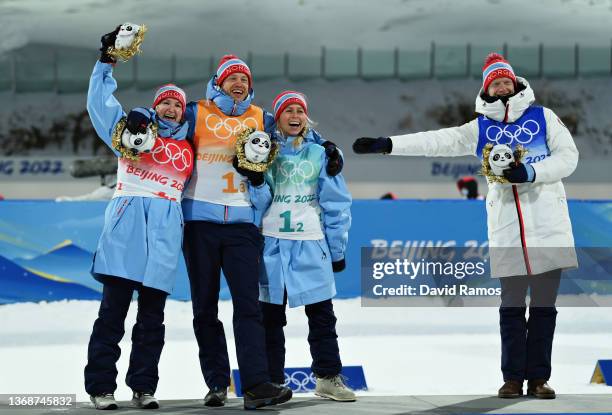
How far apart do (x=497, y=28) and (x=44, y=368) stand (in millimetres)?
25249

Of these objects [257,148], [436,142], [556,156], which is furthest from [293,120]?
[556,156]

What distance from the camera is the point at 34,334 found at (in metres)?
7.27

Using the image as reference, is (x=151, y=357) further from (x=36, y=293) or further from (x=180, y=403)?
(x=36, y=293)

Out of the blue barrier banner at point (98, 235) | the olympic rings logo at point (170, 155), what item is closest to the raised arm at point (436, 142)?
the olympic rings logo at point (170, 155)

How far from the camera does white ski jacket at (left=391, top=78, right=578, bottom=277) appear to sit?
15.5ft

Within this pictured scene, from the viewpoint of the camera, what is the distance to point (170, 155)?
4441 mm

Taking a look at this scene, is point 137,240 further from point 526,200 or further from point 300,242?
point 526,200

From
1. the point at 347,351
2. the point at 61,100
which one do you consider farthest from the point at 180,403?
the point at 61,100

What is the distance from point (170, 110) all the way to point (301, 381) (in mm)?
1586

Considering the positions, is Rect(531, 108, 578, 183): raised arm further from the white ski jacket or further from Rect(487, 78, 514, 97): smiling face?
Rect(487, 78, 514, 97): smiling face

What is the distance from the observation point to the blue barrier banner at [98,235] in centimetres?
776

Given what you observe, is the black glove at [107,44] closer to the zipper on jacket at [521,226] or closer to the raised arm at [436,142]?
the raised arm at [436,142]

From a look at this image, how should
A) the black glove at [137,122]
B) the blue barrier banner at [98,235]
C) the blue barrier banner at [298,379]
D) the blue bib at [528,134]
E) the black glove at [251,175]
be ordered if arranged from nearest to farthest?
the black glove at [137,122] < the black glove at [251,175] < the blue bib at [528,134] < the blue barrier banner at [298,379] < the blue barrier banner at [98,235]

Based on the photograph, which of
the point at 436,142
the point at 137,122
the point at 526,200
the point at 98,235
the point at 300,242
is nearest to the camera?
the point at 137,122
